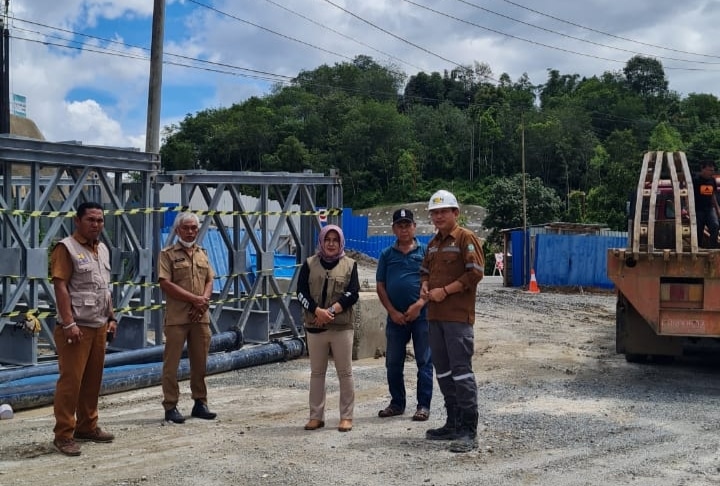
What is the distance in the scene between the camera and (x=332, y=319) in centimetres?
698

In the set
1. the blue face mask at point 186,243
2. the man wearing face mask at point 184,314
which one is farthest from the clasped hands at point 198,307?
the blue face mask at point 186,243

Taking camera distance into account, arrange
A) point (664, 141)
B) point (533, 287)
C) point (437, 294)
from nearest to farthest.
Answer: point (437, 294)
point (533, 287)
point (664, 141)

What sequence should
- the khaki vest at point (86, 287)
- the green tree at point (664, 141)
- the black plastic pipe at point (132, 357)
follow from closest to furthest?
the khaki vest at point (86, 287)
the black plastic pipe at point (132, 357)
the green tree at point (664, 141)

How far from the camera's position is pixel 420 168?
8000 cm

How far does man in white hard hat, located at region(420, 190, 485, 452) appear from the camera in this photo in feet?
21.2

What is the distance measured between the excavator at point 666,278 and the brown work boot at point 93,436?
5.72 metres

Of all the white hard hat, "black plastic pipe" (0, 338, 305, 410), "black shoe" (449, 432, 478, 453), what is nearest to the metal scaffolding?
"black plastic pipe" (0, 338, 305, 410)

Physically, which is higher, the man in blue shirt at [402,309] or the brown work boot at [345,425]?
the man in blue shirt at [402,309]

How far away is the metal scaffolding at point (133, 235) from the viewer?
29.5ft

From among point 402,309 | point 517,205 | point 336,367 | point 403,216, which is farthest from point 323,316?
point 517,205

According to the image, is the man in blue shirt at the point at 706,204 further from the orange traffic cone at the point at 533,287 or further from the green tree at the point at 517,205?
the green tree at the point at 517,205

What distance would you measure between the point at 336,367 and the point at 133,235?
4.35 m

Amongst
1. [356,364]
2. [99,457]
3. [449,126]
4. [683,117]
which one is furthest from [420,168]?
[99,457]

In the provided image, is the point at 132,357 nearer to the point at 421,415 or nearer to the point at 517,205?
the point at 421,415
